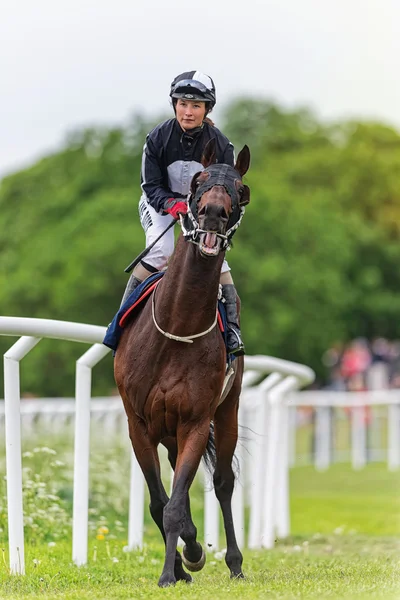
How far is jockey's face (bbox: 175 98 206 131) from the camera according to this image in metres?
7.16

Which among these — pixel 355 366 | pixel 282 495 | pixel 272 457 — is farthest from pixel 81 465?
pixel 355 366

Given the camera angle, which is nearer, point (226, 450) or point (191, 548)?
point (191, 548)

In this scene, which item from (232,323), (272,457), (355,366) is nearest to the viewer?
(232,323)

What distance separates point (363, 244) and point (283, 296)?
1153cm

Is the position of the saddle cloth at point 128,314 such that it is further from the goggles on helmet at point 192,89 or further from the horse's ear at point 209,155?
the goggles on helmet at point 192,89

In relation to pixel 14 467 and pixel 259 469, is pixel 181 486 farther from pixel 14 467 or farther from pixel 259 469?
pixel 259 469

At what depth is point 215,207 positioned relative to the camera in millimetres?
6262

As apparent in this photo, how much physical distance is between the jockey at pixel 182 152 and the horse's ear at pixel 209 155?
1.01 feet

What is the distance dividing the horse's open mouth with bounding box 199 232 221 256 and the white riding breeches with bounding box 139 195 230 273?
1.15 metres

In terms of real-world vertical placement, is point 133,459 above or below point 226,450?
below

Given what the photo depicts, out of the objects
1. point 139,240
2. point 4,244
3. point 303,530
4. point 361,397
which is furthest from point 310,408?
point 4,244

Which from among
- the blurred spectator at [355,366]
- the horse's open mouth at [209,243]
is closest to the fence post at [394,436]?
the blurred spectator at [355,366]

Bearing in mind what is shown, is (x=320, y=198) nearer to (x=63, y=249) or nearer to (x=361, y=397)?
(x=63, y=249)

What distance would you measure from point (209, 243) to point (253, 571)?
2.24 metres
